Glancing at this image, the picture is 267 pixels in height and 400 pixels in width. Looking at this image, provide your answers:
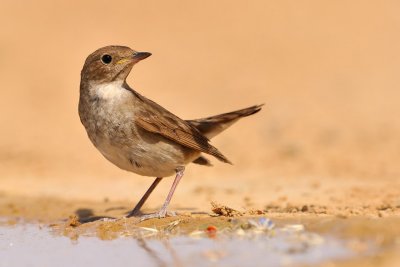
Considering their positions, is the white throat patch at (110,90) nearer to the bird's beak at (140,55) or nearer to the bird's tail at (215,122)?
the bird's beak at (140,55)

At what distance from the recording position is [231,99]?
1727 centimetres

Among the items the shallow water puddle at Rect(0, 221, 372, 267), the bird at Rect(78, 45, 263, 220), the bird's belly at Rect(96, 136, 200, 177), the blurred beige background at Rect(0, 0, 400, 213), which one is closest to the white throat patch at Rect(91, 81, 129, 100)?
the bird at Rect(78, 45, 263, 220)

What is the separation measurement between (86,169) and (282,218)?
6572 millimetres

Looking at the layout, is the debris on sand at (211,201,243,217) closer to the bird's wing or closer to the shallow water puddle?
the shallow water puddle

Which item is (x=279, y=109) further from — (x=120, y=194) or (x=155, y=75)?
(x=120, y=194)

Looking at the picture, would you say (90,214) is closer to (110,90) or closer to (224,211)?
(110,90)

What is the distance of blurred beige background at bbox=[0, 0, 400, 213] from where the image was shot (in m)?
11.9

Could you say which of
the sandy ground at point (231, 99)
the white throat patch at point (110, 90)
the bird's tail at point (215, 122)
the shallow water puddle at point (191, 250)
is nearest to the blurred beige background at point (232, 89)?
the sandy ground at point (231, 99)

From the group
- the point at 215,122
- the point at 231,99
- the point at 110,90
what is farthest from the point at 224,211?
the point at 231,99

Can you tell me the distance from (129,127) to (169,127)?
0.51 meters

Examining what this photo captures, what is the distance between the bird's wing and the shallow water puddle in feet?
4.23

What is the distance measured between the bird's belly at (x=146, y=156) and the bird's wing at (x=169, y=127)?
10 centimetres

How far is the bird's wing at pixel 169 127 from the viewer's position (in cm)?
833

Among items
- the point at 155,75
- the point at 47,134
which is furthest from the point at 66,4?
the point at 47,134
